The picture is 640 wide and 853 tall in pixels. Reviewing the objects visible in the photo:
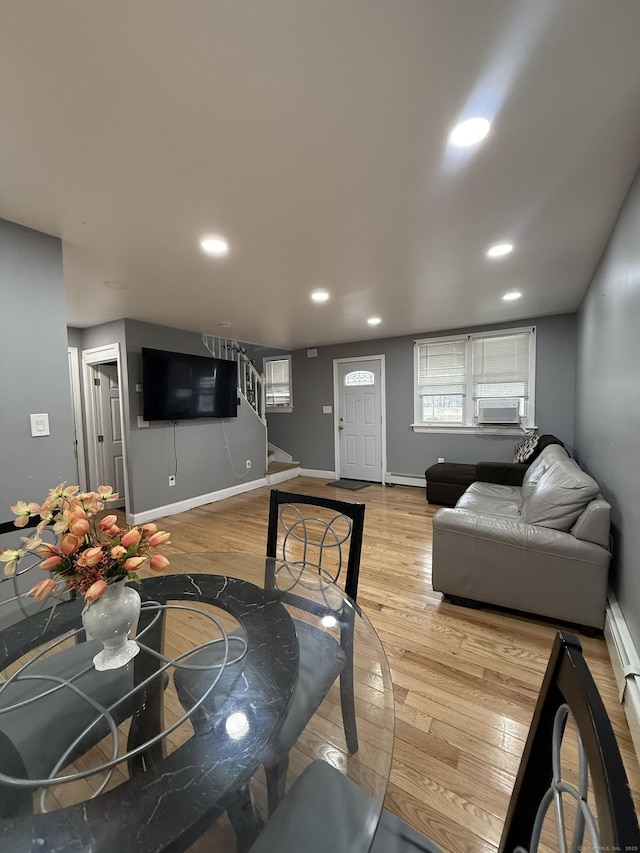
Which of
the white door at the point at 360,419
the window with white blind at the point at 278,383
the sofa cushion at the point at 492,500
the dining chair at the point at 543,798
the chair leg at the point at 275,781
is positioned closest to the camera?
the dining chair at the point at 543,798

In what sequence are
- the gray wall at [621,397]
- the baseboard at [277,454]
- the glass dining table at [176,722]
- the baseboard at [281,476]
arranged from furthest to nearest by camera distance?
the baseboard at [277,454]
the baseboard at [281,476]
the gray wall at [621,397]
the glass dining table at [176,722]

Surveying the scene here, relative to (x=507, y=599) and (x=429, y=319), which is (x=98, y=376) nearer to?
(x=429, y=319)

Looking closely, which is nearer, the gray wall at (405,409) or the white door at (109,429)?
the gray wall at (405,409)

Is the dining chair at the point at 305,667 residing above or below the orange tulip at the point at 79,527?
below

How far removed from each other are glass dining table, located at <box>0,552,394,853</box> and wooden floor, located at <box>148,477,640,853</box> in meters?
0.56

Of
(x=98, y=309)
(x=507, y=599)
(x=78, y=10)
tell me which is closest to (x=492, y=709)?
(x=507, y=599)

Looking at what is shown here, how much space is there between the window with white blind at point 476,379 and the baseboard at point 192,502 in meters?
2.81

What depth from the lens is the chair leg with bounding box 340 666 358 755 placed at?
3.14 feet

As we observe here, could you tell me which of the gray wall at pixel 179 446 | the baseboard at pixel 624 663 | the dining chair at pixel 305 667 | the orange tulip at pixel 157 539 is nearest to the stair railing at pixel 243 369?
the gray wall at pixel 179 446

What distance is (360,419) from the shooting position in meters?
5.97

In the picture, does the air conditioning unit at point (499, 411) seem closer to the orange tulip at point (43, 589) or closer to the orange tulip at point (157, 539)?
the orange tulip at point (157, 539)

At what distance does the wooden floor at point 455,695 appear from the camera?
47.1 inches

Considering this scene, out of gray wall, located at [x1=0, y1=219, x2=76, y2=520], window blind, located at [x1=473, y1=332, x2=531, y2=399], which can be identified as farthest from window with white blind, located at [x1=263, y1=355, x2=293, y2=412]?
gray wall, located at [x1=0, y1=219, x2=76, y2=520]

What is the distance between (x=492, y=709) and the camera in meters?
1.58
